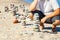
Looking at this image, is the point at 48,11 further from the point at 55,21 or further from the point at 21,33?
the point at 21,33

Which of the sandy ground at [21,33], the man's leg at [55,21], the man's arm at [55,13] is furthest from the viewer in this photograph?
the man's leg at [55,21]

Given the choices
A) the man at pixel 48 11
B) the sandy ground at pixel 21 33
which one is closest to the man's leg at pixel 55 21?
the man at pixel 48 11

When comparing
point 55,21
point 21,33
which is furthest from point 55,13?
point 21,33

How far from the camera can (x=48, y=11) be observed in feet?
22.6

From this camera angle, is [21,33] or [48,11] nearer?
[21,33]

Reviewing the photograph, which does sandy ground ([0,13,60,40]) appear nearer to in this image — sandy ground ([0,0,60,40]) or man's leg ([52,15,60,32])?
sandy ground ([0,0,60,40])

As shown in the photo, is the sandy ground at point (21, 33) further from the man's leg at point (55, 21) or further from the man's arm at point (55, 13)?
the man's arm at point (55, 13)

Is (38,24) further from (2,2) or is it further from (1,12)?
(2,2)

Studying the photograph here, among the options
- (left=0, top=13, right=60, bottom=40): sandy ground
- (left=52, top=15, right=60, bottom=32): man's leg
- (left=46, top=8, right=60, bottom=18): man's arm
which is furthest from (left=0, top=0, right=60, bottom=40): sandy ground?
(left=46, top=8, right=60, bottom=18): man's arm


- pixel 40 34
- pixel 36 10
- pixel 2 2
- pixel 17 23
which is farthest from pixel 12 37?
pixel 2 2

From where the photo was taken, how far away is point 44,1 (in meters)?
6.90

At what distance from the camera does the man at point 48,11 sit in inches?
261

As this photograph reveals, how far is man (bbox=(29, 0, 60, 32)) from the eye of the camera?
6639 millimetres

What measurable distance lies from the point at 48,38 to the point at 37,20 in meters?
0.68
